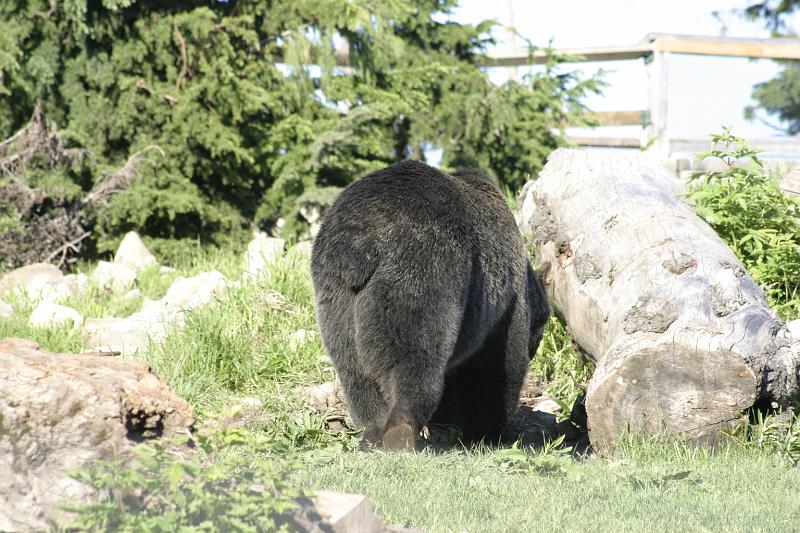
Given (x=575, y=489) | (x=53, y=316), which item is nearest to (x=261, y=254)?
(x=53, y=316)

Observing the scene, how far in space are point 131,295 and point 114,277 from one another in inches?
25.4

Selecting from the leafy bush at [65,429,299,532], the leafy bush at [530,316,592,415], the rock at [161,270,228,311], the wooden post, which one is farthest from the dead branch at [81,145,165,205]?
the leafy bush at [65,429,299,532]

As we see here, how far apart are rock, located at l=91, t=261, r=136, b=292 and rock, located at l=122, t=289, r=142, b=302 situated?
0.22m

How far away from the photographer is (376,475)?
4117 millimetres

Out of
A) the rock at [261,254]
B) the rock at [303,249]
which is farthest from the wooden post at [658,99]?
the rock at [303,249]

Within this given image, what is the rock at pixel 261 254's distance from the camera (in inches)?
339

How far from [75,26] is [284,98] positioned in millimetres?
2683

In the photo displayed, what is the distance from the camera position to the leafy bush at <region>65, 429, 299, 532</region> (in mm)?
2645

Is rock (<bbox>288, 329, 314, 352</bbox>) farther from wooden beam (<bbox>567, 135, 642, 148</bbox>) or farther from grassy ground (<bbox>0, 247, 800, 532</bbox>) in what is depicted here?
wooden beam (<bbox>567, 135, 642, 148</bbox>)

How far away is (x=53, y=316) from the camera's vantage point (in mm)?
7852

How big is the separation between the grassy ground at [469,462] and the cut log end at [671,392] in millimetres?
135

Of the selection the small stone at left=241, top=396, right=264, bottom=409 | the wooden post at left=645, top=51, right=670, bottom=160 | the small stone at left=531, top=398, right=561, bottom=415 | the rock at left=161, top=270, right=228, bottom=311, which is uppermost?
the wooden post at left=645, top=51, right=670, bottom=160

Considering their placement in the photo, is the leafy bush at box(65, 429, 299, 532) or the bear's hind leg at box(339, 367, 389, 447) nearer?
the leafy bush at box(65, 429, 299, 532)

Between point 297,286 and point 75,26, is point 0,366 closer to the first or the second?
point 297,286
